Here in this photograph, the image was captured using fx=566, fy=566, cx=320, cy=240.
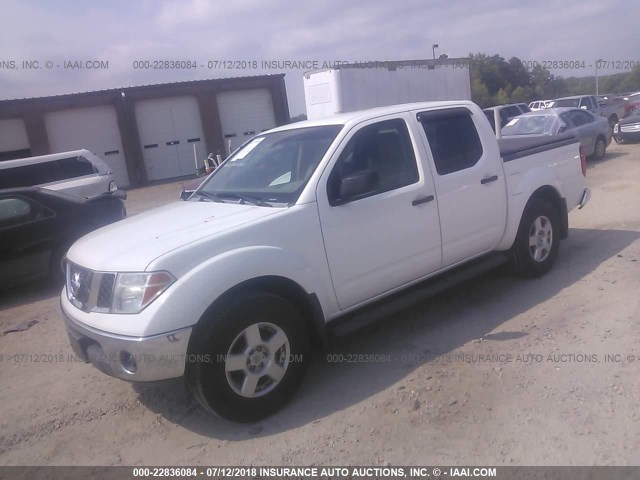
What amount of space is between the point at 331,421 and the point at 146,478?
1.20m

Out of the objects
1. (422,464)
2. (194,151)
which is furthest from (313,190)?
(194,151)

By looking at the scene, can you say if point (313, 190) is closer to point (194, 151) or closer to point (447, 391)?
point (447, 391)

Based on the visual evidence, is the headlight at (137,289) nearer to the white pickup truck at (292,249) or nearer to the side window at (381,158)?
the white pickup truck at (292,249)

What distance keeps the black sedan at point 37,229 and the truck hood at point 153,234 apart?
3.70 metres

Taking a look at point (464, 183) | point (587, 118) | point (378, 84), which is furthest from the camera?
point (378, 84)

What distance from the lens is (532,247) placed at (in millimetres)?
5949

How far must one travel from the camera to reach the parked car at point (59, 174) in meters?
12.2

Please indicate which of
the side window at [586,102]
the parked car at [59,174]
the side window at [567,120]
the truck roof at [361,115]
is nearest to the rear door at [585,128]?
the side window at [567,120]

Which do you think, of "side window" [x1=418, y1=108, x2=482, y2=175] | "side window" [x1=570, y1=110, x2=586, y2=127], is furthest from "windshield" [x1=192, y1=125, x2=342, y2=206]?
"side window" [x1=570, y1=110, x2=586, y2=127]

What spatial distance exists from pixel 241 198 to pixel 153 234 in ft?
2.70

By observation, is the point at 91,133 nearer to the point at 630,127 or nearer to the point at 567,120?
the point at 567,120

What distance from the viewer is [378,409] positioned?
3.84m

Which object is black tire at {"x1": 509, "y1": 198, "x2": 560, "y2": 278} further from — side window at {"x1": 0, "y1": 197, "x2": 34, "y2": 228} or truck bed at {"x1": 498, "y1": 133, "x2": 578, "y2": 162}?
side window at {"x1": 0, "y1": 197, "x2": 34, "y2": 228}

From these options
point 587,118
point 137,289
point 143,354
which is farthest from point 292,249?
point 587,118
